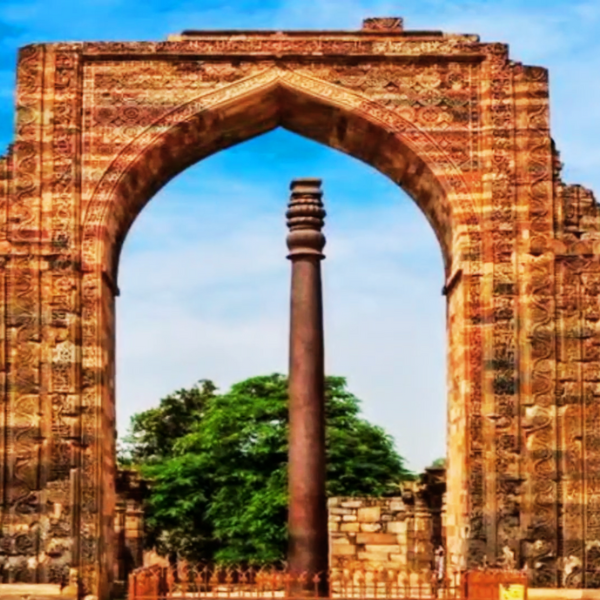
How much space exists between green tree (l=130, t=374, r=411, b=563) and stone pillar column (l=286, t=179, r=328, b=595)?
721 inches

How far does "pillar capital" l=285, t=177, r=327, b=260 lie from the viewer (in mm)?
13469

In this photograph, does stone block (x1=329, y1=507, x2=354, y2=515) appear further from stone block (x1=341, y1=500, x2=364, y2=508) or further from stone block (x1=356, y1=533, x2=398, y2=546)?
stone block (x1=356, y1=533, x2=398, y2=546)

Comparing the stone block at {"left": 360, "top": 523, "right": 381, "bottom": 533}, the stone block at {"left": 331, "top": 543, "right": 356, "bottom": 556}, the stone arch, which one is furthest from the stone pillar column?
the stone block at {"left": 360, "top": 523, "right": 381, "bottom": 533}

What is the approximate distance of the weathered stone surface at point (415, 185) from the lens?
15672 mm

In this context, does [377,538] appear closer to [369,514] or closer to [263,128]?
[369,514]

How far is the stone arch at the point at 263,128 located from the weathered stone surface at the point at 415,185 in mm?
24

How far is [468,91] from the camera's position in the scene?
16.6m

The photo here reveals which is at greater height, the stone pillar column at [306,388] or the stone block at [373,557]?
the stone pillar column at [306,388]

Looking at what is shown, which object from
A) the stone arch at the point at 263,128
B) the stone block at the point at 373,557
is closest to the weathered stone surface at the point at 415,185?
the stone arch at the point at 263,128

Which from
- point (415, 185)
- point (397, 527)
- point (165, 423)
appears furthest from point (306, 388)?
point (165, 423)

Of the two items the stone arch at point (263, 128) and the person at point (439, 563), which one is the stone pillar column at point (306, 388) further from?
the person at point (439, 563)

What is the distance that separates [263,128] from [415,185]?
1.87 metres

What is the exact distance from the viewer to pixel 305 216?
13.5 meters

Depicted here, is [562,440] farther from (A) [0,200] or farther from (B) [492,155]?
(A) [0,200]
